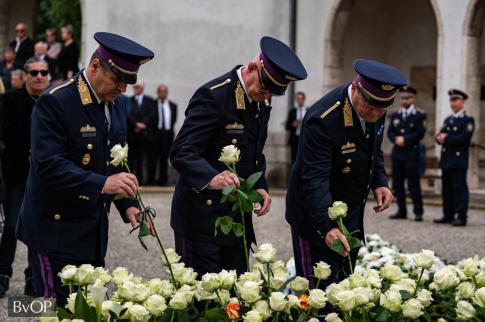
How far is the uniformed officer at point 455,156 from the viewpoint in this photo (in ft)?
48.0

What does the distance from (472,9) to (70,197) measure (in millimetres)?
14157

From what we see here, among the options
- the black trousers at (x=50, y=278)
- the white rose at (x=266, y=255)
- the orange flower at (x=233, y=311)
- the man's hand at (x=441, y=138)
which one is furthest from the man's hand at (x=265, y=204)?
the man's hand at (x=441, y=138)

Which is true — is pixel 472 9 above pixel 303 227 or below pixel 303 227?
above

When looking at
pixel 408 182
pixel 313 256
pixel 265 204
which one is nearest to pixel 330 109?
pixel 265 204

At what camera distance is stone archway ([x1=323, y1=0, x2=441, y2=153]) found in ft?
70.8

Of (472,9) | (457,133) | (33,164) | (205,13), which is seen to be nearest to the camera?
(33,164)

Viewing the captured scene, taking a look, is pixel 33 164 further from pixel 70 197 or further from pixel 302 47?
pixel 302 47

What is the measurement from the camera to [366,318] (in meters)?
3.79

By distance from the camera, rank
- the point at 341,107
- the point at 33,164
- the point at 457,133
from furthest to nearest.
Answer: the point at 457,133 < the point at 341,107 < the point at 33,164

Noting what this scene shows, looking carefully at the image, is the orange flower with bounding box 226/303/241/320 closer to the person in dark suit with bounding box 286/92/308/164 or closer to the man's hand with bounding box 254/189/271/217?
the man's hand with bounding box 254/189/271/217

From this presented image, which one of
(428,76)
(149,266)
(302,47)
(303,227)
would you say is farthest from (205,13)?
(303,227)

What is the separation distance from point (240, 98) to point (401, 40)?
1688 centimetres

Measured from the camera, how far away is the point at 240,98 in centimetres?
558

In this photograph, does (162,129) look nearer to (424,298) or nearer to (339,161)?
(339,161)
